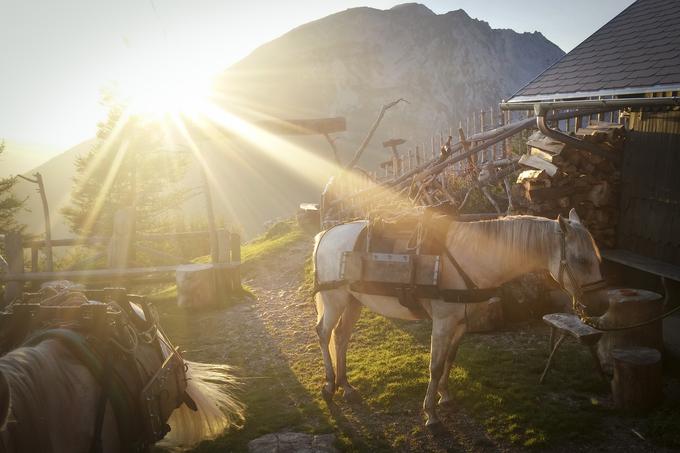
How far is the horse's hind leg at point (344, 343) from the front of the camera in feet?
17.2

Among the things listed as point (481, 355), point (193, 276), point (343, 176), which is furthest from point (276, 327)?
point (343, 176)

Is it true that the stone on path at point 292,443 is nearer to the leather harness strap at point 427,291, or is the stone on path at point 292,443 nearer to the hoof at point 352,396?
the hoof at point 352,396

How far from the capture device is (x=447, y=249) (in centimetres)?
444

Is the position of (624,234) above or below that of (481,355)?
above

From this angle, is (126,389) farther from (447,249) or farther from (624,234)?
(624,234)

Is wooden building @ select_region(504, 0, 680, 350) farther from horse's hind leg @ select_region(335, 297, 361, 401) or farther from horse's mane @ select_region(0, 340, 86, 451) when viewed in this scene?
horse's mane @ select_region(0, 340, 86, 451)

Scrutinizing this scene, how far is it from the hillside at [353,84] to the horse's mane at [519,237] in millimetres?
65019

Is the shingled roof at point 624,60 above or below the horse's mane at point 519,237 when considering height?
above

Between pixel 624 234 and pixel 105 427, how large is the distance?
7.02m

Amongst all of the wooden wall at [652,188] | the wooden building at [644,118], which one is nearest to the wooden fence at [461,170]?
the wooden building at [644,118]

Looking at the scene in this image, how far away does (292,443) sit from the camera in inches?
166

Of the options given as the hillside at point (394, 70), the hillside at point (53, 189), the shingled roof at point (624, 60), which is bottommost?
the hillside at point (53, 189)

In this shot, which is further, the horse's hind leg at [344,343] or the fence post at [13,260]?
the fence post at [13,260]

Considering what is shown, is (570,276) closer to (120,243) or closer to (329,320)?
(329,320)
